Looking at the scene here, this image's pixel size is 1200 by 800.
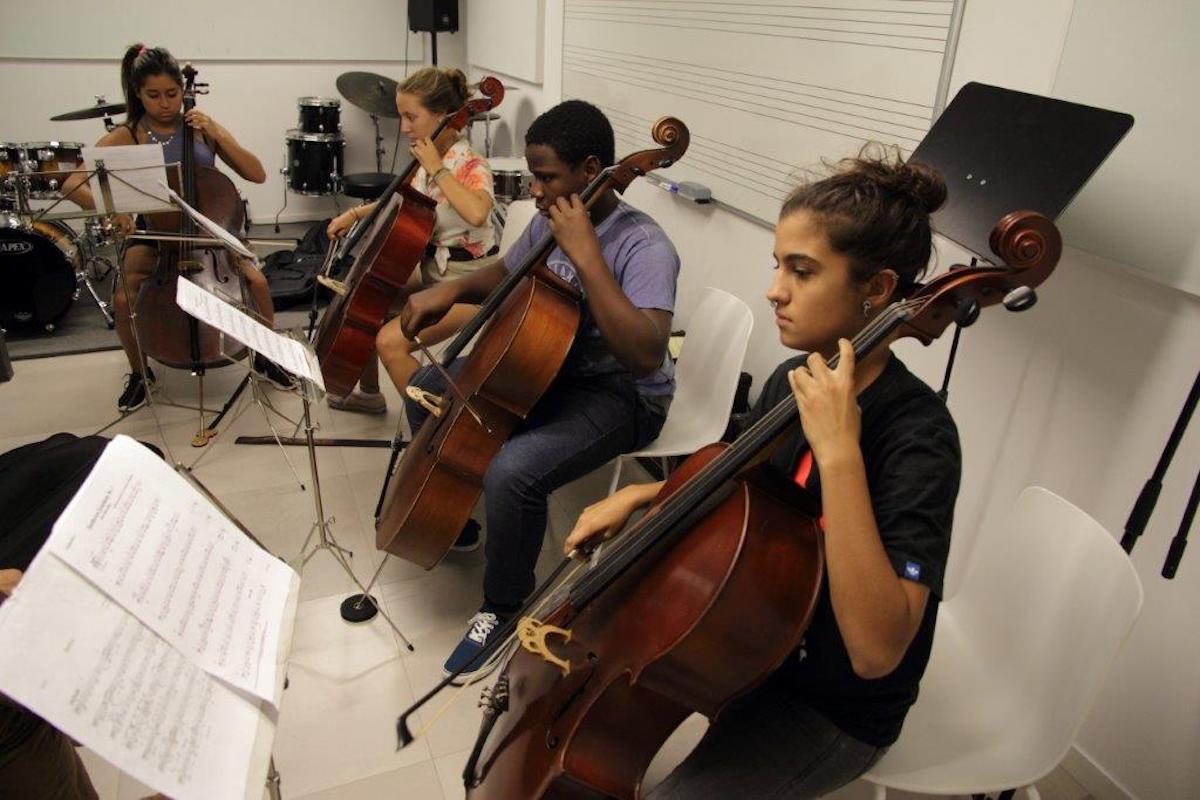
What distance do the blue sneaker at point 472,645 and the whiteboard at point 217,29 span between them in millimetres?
4695

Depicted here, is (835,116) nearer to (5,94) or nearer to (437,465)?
(437,465)

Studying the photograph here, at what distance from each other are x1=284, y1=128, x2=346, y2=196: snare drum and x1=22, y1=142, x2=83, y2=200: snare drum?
1.52 metres

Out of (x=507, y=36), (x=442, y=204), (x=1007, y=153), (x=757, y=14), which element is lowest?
(x=442, y=204)

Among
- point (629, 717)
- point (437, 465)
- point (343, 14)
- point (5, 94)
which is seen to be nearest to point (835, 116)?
point (437, 465)

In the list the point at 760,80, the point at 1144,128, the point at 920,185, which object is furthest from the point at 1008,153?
the point at 760,80

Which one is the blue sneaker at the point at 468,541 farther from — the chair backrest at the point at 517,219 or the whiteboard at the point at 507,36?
the whiteboard at the point at 507,36

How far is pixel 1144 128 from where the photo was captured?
1.49 m

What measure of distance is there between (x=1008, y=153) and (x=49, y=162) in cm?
402

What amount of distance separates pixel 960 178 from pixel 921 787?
43.3 inches

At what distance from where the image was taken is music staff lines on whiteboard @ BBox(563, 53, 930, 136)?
206 cm

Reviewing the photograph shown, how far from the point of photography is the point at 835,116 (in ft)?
7.51

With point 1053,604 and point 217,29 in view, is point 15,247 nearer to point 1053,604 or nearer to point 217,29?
point 217,29

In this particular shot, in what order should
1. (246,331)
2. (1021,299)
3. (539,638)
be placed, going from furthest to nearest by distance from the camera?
(246,331), (539,638), (1021,299)

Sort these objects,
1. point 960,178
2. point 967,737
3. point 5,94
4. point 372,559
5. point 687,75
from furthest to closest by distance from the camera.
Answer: point 5,94
point 687,75
point 372,559
point 960,178
point 967,737
